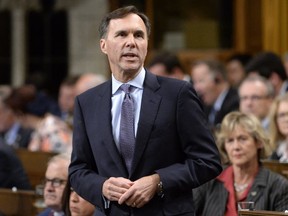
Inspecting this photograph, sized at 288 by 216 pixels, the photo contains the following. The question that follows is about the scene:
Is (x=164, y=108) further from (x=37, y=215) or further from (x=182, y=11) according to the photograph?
(x=182, y=11)

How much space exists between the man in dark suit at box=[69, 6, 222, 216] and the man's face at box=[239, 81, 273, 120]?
3.95 metres

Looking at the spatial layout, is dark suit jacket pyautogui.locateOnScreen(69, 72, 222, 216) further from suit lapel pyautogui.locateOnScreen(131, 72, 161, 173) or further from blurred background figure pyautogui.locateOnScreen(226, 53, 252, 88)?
blurred background figure pyautogui.locateOnScreen(226, 53, 252, 88)

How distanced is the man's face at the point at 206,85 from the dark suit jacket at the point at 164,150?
5.01 metres

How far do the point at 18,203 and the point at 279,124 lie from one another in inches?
80.3

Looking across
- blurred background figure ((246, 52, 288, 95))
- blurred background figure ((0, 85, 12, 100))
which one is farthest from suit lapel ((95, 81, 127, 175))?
blurred background figure ((0, 85, 12, 100))

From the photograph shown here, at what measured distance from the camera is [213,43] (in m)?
13.4

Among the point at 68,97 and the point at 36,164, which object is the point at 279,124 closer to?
the point at 36,164

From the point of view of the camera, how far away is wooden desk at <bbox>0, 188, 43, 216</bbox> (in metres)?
6.98

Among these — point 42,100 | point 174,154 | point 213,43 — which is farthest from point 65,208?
point 213,43

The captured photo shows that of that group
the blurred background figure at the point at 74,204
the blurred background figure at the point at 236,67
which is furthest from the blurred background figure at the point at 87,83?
the blurred background figure at the point at 74,204

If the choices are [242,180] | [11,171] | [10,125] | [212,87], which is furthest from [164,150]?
[10,125]

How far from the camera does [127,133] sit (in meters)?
4.64

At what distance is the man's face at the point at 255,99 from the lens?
8633 mm

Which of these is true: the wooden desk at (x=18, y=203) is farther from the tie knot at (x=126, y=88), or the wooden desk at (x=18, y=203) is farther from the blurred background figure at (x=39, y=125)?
the tie knot at (x=126, y=88)
